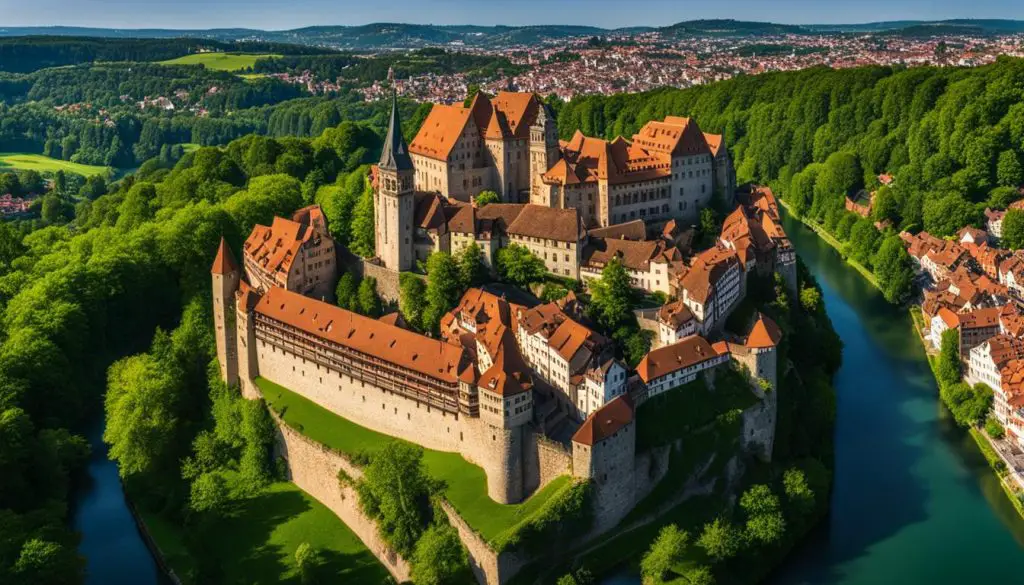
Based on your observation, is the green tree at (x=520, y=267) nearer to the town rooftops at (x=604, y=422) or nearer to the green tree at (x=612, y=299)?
the green tree at (x=612, y=299)

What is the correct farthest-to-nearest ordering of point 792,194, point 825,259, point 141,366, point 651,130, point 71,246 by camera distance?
point 792,194 < point 825,259 < point 71,246 < point 651,130 < point 141,366

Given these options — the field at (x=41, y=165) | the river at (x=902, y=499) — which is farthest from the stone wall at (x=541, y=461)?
the field at (x=41, y=165)

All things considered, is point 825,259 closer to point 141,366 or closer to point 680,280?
point 680,280

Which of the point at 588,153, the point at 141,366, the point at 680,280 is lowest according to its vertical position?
the point at 141,366

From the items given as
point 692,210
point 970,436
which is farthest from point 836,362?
point 692,210

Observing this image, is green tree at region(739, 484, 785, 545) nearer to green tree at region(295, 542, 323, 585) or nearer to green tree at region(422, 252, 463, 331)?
green tree at region(422, 252, 463, 331)

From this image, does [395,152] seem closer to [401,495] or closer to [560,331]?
[560,331]
